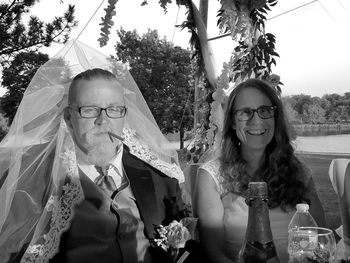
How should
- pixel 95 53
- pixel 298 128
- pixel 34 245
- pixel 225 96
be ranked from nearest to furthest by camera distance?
pixel 34 245, pixel 95 53, pixel 298 128, pixel 225 96

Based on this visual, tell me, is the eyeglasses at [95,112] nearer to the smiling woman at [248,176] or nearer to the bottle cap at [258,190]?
the smiling woman at [248,176]

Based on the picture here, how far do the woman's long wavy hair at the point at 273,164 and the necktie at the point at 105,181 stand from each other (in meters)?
0.69

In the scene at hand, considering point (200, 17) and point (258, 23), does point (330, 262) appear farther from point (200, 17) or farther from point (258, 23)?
point (200, 17)

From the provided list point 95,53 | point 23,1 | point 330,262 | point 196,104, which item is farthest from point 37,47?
point 330,262

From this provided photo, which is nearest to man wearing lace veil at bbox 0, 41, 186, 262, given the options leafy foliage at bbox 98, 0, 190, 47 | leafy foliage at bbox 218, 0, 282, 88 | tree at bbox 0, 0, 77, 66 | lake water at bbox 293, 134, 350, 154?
leafy foliage at bbox 98, 0, 190, 47

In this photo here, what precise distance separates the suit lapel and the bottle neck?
783 mm

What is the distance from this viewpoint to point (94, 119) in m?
1.85

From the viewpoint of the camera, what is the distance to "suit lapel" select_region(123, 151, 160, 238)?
1.90 meters

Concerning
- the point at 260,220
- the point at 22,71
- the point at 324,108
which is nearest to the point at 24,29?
the point at 22,71

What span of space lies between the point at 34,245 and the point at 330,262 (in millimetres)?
1161

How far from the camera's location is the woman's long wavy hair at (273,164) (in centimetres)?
215

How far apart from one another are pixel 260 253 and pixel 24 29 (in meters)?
9.75

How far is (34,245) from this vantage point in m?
1.70

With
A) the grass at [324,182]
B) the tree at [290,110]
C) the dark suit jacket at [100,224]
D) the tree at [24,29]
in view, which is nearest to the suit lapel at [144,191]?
the dark suit jacket at [100,224]
